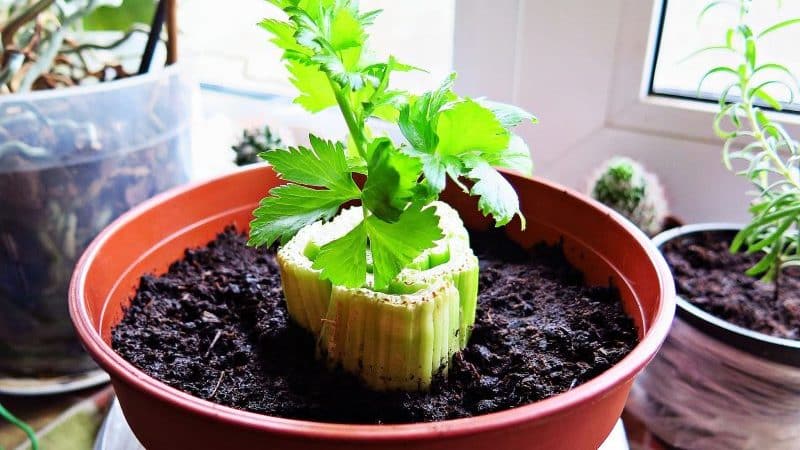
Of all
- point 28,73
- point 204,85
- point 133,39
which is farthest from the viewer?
point 204,85

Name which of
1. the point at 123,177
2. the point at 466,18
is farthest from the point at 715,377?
the point at 123,177

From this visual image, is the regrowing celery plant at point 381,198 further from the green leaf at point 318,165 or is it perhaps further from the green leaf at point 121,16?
the green leaf at point 121,16

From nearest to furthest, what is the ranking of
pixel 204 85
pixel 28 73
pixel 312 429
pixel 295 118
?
1. pixel 312 429
2. pixel 28 73
3. pixel 295 118
4. pixel 204 85

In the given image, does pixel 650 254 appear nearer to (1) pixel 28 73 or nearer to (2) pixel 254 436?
(2) pixel 254 436

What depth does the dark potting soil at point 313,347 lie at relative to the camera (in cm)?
50

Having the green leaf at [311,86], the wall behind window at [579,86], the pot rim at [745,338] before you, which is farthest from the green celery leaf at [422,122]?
the wall behind window at [579,86]

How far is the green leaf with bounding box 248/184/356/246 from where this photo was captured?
0.49 meters

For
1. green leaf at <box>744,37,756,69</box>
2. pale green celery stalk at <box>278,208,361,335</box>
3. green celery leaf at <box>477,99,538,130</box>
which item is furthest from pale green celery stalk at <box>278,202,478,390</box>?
green leaf at <box>744,37,756,69</box>

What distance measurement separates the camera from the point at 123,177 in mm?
766

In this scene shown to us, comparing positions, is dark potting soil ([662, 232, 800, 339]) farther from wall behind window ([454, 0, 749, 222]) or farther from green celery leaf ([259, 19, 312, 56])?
green celery leaf ([259, 19, 312, 56])

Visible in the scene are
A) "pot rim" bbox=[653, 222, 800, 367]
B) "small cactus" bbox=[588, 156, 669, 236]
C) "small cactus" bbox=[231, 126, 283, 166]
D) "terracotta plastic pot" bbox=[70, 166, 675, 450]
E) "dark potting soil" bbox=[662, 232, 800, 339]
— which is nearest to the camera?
"terracotta plastic pot" bbox=[70, 166, 675, 450]

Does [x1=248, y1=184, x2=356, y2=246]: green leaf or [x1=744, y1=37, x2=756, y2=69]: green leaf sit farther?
[x1=744, y1=37, x2=756, y2=69]: green leaf

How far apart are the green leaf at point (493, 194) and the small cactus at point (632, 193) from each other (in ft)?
1.33

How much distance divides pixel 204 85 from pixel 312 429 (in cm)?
99
